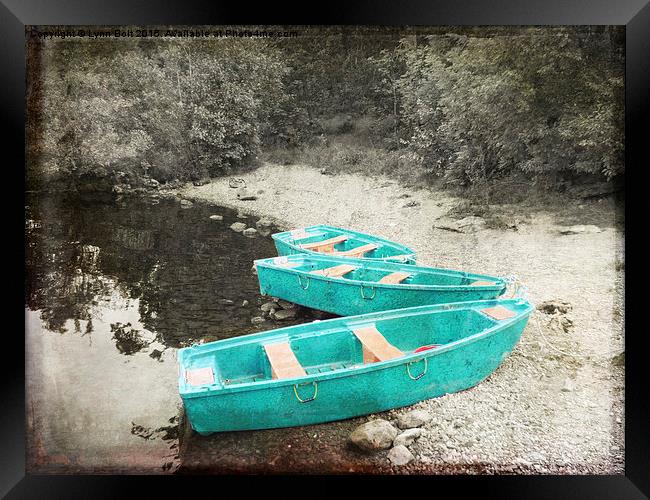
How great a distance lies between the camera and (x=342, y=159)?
3.36 meters

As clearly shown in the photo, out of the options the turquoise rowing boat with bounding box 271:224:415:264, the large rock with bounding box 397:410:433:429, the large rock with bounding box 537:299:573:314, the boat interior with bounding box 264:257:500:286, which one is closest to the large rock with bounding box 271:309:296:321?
the boat interior with bounding box 264:257:500:286

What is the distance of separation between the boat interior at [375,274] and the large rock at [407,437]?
0.97 meters

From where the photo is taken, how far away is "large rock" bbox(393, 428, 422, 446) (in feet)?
10.3

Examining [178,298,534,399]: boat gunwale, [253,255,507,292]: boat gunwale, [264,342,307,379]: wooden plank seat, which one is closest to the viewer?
[178,298,534,399]: boat gunwale

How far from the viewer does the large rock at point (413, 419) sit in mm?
3148

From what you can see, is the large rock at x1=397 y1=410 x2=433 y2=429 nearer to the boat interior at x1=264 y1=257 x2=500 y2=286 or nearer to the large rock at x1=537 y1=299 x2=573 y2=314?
the boat interior at x1=264 y1=257 x2=500 y2=286

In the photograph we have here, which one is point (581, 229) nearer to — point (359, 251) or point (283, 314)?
point (359, 251)

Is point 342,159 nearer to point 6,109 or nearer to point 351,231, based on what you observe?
→ point 351,231

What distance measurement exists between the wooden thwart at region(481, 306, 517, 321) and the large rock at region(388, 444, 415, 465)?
99 centimetres

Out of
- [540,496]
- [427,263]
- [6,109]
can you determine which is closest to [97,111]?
[6,109]

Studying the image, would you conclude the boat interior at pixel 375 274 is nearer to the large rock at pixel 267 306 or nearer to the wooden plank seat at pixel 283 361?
the large rock at pixel 267 306

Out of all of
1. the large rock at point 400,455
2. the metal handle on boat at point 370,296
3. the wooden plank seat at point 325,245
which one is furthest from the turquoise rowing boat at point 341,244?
the large rock at point 400,455

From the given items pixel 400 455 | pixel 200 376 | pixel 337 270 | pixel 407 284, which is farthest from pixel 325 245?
pixel 400 455
